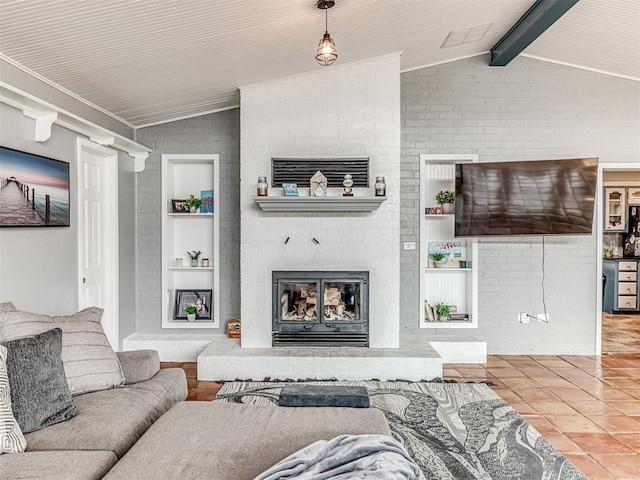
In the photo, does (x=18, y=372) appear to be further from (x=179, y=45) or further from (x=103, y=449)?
(x=179, y=45)

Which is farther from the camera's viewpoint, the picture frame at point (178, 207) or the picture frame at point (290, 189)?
the picture frame at point (178, 207)

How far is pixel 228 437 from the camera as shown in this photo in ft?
6.69

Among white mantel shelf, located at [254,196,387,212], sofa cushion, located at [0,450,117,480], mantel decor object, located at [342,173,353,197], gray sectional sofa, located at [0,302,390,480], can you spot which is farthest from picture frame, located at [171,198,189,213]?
sofa cushion, located at [0,450,117,480]

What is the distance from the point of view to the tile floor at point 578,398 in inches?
115

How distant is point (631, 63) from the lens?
→ 4.98m

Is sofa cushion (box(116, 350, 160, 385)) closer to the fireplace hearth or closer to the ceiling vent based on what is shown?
the fireplace hearth

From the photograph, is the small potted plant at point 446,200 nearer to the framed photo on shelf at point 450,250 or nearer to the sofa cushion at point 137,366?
the framed photo on shelf at point 450,250

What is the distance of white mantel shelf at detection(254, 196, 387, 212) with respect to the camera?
4.34m

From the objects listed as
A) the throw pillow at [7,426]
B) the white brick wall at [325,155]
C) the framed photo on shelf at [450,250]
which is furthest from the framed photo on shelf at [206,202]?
the throw pillow at [7,426]

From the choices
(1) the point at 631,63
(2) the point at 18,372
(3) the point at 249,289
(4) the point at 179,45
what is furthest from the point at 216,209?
(1) the point at 631,63

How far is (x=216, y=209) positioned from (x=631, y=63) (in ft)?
15.6

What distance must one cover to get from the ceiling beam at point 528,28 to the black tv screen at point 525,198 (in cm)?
118

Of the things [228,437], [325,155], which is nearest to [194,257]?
[325,155]

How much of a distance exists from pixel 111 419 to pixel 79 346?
1.95ft
